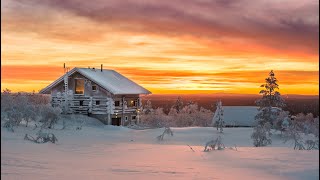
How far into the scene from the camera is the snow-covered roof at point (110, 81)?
4309cm

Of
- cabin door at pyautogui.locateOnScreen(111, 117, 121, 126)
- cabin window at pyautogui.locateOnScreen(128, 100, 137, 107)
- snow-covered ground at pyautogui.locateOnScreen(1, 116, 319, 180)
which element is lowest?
cabin door at pyautogui.locateOnScreen(111, 117, 121, 126)

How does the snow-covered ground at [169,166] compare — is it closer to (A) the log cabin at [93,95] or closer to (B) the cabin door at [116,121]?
(A) the log cabin at [93,95]

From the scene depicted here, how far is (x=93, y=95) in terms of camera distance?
43.8 metres

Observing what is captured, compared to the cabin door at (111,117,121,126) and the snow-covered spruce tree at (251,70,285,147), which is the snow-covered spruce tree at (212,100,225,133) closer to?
the snow-covered spruce tree at (251,70,285,147)

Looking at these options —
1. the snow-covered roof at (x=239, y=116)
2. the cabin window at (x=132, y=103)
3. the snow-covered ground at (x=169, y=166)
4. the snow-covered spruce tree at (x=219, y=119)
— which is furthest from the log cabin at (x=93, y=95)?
the snow-covered ground at (x=169, y=166)

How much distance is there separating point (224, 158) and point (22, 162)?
6.32 metres

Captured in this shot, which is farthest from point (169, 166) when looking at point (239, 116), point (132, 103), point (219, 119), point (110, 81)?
point (239, 116)

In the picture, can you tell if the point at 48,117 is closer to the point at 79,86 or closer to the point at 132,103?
the point at 79,86

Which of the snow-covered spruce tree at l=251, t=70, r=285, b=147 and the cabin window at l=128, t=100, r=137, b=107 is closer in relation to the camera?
the snow-covered spruce tree at l=251, t=70, r=285, b=147

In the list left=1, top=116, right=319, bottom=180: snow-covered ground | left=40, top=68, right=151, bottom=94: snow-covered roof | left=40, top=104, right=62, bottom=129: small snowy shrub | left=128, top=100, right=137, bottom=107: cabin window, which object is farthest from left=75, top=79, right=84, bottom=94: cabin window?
left=1, top=116, right=319, bottom=180: snow-covered ground

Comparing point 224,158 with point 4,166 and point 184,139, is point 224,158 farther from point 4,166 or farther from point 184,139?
point 184,139

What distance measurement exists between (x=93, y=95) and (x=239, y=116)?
20.3 m

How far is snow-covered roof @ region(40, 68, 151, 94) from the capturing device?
4309 cm

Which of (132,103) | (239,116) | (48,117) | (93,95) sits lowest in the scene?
(239,116)
